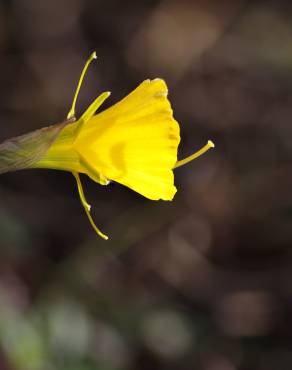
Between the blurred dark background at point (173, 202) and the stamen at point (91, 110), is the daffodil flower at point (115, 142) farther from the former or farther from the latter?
the blurred dark background at point (173, 202)

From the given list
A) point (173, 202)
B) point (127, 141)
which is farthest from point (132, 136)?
point (173, 202)

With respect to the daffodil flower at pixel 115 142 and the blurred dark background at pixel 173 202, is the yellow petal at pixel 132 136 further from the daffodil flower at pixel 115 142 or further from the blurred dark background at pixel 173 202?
the blurred dark background at pixel 173 202

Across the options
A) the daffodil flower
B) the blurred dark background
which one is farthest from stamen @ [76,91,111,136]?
the blurred dark background

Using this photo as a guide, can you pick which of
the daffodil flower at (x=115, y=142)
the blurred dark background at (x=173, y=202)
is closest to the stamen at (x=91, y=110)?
the daffodil flower at (x=115, y=142)

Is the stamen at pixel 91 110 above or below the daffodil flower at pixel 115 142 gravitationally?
above

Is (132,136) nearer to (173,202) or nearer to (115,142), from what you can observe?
(115,142)

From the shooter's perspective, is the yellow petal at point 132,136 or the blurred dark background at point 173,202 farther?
the blurred dark background at point 173,202

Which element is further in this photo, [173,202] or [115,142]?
[173,202]

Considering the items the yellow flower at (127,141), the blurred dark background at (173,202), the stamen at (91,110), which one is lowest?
the blurred dark background at (173,202)
